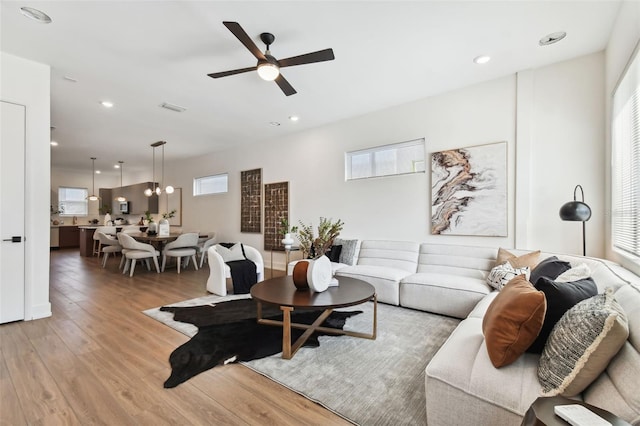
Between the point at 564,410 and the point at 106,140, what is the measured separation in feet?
27.6

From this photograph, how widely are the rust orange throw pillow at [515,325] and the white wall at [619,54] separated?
149 centimetres

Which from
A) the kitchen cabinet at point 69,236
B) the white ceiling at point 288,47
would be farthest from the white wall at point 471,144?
the kitchen cabinet at point 69,236

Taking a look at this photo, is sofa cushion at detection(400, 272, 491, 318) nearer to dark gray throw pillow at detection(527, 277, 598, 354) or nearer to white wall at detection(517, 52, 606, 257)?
white wall at detection(517, 52, 606, 257)

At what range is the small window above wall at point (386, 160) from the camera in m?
4.51

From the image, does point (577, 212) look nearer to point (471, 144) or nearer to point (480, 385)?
point (471, 144)

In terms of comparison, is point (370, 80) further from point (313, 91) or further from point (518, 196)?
point (518, 196)

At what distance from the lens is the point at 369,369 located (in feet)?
7.34

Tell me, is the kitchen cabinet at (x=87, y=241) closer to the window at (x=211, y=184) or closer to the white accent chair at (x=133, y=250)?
the window at (x=211, y=184)

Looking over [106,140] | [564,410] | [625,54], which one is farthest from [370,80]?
[106,140]

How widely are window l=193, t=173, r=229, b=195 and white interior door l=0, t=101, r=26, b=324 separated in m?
4.42

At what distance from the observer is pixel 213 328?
9.86 feet

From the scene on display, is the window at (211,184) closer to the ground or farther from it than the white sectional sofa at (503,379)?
farther from it

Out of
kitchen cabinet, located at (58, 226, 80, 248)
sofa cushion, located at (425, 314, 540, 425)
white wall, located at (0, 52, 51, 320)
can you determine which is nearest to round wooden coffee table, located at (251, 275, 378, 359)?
sofa cushion, located at (425, 314, 540, 425)

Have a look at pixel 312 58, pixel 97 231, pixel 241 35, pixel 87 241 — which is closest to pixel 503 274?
pixel 312 58
